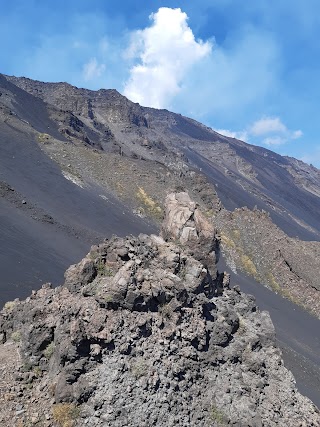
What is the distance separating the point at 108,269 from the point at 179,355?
2.79 metres

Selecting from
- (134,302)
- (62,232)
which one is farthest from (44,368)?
(62,232)

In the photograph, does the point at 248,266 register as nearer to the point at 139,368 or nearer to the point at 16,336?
the point at 16,336

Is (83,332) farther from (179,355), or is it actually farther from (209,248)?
(209,248)

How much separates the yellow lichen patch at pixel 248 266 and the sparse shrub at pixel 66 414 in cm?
2430

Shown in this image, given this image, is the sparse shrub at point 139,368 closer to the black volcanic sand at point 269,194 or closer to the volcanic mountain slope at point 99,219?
the volcanic mountain slope at point 99,219

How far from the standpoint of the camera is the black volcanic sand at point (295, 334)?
1886 centimetres

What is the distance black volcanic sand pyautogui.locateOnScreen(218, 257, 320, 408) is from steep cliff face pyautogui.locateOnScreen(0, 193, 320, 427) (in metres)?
8.31

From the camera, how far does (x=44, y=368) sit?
9.19 m

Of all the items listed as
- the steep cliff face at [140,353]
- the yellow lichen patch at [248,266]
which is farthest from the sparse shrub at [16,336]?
the yellow lichen patch at [248,266]

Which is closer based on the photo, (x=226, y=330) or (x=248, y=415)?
(x=248, y=415)

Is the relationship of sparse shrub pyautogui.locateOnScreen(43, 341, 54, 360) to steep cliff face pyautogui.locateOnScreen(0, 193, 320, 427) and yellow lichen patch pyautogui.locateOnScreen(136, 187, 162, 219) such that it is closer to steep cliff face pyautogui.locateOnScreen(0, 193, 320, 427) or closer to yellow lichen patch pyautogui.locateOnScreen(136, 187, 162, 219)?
steep cliff face pyautogui.locateOnScreen(0, 193, 320, 427)

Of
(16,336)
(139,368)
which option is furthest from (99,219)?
(139,368)

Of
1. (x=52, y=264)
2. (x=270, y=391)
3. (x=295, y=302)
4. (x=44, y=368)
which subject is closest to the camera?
(x=44, y=368)

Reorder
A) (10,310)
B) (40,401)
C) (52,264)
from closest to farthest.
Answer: (40,401)
(10,310)
(52,264)
